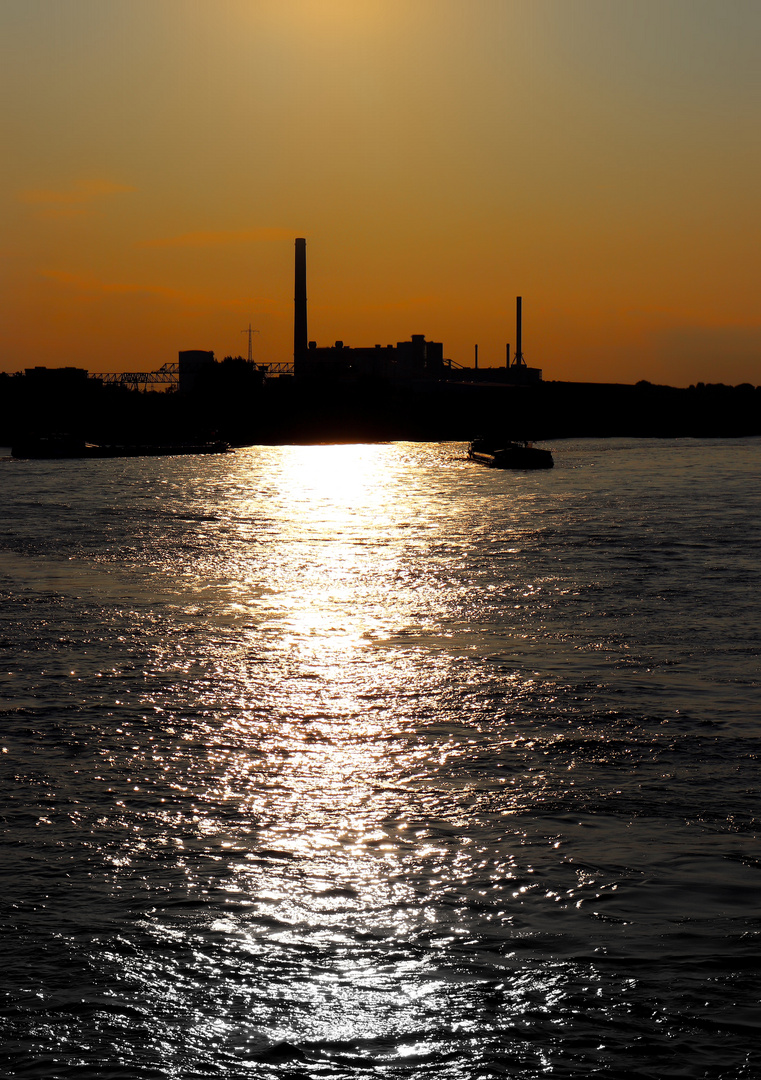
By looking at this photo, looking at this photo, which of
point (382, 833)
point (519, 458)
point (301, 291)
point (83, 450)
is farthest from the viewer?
point (301, 291)

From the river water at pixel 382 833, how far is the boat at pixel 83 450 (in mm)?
105229

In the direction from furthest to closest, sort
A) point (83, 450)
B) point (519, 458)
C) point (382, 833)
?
1. point (83, 450)
2. point (519, 458)
3. point (382, 833)

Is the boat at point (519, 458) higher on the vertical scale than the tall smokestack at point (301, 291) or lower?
lower

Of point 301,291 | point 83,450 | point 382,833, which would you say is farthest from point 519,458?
point 382,833

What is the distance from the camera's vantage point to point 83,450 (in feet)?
453

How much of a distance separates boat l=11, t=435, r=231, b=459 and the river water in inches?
4143

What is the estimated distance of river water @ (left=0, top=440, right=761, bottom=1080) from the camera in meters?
9.03

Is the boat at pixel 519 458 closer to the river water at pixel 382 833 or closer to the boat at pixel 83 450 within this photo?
the boat at pixel 83 450

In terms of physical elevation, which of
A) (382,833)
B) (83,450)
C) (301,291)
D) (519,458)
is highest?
(301,291)

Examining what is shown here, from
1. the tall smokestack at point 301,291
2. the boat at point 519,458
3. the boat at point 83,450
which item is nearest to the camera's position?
the boat at point 519,458

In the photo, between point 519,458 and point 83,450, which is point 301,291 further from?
point 519,458

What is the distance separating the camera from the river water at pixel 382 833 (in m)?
9.03

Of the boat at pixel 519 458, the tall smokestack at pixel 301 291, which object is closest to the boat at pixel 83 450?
the tall smokestack at pixel 301 291

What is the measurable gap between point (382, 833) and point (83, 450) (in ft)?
426
